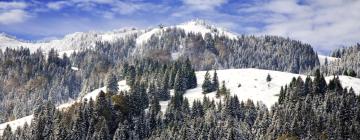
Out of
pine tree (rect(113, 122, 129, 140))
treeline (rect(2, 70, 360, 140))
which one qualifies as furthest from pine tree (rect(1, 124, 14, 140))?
pine tree (rect(113, 122, 129, 140))

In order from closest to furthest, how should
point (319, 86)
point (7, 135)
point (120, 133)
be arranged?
point (120, 133), point (7, 135), point (319, 86)

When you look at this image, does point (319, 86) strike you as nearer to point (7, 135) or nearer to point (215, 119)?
point (215, 119)

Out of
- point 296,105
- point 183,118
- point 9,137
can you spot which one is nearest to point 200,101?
point 183,118

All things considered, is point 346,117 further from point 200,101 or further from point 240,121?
point 200,101

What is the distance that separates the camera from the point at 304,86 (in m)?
188

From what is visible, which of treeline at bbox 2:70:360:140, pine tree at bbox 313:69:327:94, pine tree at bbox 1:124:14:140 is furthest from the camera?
pine tree at bbox 313:69:327:94

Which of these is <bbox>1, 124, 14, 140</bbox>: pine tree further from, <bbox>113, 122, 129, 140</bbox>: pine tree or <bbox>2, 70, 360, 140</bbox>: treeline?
<bbox>113, 122, 129, 140</bbox>: pine tree

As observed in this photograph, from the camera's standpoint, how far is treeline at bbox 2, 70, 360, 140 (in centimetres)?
15700

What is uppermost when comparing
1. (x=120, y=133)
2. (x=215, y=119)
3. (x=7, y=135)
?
(x=215, y=119)

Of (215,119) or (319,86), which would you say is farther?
(319,86)

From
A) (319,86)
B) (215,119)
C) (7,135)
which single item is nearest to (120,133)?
(215,119)

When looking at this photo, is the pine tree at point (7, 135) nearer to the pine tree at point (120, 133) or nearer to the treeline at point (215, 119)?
the treeline at point (215, 119)

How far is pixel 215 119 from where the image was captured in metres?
176

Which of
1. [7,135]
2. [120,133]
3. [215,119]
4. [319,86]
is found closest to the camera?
[120,133]
